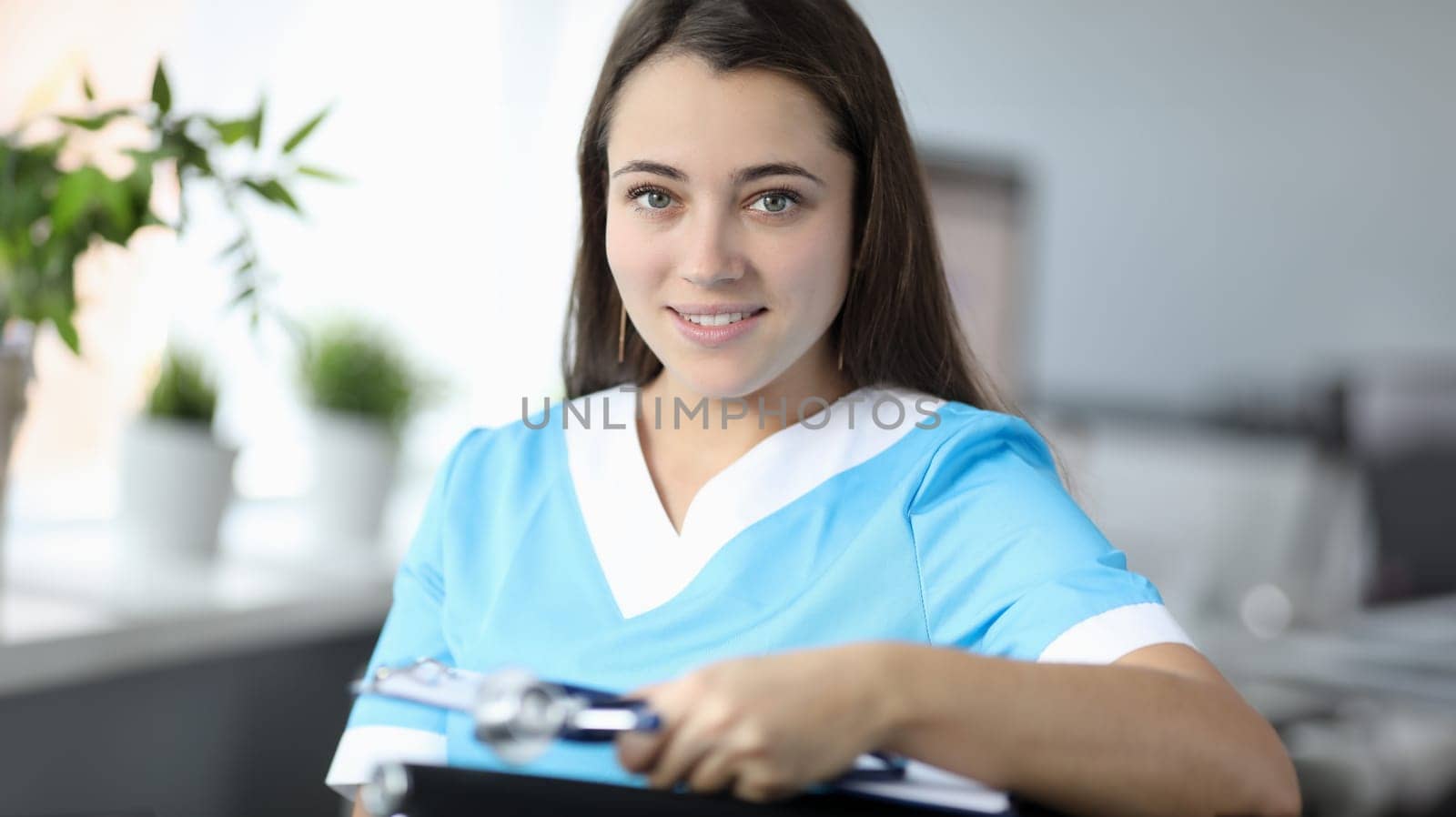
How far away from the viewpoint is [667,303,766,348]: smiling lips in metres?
0.87

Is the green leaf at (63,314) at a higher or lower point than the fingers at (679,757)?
higher

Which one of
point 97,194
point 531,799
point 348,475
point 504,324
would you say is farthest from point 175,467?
point 531,799

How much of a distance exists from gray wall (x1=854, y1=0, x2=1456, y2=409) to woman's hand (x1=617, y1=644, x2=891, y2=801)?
313cm

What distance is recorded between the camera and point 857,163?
92cm

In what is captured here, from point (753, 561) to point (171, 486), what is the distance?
1456 millimetres

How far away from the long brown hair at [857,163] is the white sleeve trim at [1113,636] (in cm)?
29

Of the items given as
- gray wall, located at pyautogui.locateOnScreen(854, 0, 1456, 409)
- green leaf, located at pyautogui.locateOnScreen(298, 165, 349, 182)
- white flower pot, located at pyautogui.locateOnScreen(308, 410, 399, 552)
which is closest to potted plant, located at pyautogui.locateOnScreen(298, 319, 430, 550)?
white flower pot, located at pyautogui.locateOnScreen(308, 410, 399, 552)

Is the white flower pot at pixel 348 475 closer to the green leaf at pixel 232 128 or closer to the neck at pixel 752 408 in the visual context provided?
the green leaf at pixel 232 128

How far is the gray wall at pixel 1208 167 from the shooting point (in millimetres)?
3609

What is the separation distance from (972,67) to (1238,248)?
912 mm

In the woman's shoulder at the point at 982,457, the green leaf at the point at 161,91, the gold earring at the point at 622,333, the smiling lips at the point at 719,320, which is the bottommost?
the woman's shoulder at the point at 982,457

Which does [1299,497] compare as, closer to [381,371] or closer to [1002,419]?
[381,371]

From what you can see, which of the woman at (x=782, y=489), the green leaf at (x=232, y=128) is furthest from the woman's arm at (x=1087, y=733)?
the green leaf at (x=232, y=128)

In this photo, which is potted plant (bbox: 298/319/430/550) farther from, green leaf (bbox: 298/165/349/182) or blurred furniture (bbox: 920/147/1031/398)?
blurred furniture (bbox: 920/147/1031/398)
